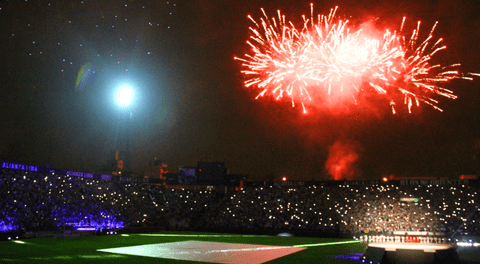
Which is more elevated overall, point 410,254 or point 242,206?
point 242,206

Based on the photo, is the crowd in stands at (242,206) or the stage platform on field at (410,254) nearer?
the stage platform on field at (410,254)

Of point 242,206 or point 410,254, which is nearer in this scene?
point 410,254

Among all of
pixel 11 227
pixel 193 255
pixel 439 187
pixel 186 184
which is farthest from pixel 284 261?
pixel 186 184

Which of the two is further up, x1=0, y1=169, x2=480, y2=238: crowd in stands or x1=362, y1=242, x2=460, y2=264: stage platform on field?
x1=0, y1=169, x2=480, y2=238: crowd in stands

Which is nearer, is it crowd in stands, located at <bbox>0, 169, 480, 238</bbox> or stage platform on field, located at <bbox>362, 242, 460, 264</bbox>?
stage platform on field, located at <bbox>362, 242, 460, 264</bbox>

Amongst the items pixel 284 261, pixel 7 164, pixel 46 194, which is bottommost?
pixel 284 261

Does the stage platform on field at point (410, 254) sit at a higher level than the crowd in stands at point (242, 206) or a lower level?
lower

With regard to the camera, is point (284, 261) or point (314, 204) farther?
Answer: point (314, 204)

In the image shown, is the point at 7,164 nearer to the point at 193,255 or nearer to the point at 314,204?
the point at 193,255
